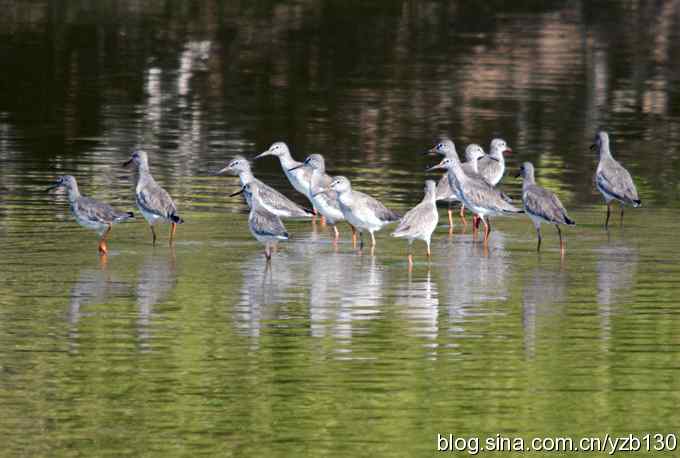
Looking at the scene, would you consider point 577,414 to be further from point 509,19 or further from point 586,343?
point 509,19

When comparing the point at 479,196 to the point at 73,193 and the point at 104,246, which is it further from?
the point at 73,193

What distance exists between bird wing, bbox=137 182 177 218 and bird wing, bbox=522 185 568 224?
15.1 feet

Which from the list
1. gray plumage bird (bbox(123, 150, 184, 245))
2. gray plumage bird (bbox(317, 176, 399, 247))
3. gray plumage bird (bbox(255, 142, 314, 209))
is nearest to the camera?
gray plumage bird (bbox(317, 176, 399, 247))

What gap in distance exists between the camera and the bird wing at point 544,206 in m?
22.9

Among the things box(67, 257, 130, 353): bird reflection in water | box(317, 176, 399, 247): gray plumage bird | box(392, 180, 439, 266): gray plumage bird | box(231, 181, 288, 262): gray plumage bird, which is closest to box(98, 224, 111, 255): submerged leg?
box(67, 257, 130, 353): bird reflection in water

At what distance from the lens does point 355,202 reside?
22.9 meters

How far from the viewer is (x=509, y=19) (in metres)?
60.6

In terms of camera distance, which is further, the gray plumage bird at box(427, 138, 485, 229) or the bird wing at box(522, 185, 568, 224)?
the gray plumage bird at box(427, 138, 485, 229)

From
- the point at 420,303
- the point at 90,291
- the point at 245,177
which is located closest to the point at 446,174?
→ the point at 245,177

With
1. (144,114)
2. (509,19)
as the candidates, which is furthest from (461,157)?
(509,19)

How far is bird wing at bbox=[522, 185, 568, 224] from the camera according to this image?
22.9 m

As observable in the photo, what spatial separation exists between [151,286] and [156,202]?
10.7ft

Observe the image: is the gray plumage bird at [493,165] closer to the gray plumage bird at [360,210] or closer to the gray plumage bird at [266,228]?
the gray plumage bird at [360,210]

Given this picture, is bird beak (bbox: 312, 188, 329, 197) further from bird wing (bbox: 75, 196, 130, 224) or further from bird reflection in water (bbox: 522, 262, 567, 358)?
bird reflection in water (bbox: 522, 262, 567, 358)
